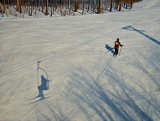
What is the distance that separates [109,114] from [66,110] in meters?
1.66

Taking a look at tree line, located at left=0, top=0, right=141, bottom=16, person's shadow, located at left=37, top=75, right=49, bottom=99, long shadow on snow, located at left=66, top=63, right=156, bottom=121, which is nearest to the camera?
long shadow on snow, located at left=66, top=63, right=156, bottom=121

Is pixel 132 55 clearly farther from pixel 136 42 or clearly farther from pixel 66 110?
pixel 66 110

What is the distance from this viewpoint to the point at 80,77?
32.3 feet

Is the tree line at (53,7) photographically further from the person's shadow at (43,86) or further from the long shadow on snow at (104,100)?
the long shadow on snow at (104,100)

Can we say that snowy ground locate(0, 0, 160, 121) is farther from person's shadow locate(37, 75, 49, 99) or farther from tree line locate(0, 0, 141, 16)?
tree line locate(0, 0, 141, 16)

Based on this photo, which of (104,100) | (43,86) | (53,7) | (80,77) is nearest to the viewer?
(104,100)

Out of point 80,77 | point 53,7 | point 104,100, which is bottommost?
point 104,100

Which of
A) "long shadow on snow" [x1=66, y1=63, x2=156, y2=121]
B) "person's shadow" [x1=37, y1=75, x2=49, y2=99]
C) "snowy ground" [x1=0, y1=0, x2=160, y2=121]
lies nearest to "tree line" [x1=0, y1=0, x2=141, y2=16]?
"snowy ground" [x1=0, y1=0, x2=160, y2=121]

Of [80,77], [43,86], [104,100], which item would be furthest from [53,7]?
[104,100]

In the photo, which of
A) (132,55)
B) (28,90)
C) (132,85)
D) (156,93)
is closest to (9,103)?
(28,90)

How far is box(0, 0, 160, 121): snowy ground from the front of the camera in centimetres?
698

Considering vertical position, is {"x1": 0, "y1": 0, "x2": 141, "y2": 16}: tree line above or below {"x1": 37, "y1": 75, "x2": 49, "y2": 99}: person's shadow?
above

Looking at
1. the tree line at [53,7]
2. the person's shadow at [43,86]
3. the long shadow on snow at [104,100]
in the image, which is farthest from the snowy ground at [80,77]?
the tree line at [53,7]

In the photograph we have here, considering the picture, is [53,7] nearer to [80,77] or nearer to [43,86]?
[80,77]
